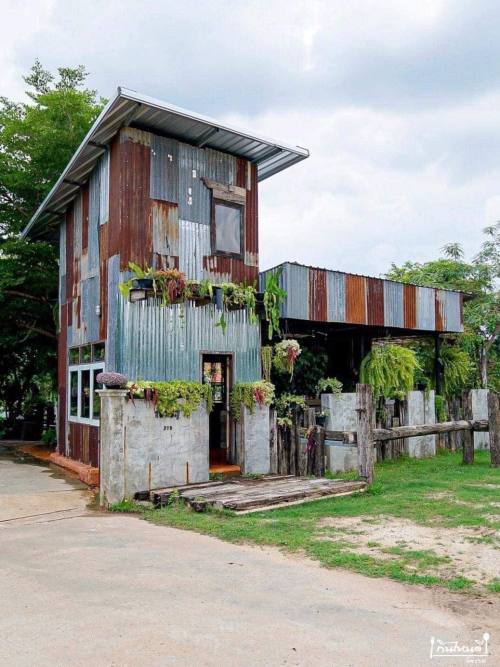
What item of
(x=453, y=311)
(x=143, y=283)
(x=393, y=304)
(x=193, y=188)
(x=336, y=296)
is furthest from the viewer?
(x=453, y=311)

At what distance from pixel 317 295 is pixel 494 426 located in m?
4.90

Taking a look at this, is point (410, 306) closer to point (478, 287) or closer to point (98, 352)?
Result: point (98, 352)

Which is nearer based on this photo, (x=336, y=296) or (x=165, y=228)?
(x=165, y=228)

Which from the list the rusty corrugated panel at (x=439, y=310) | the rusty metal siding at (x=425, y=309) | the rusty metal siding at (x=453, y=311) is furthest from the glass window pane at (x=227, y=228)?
the rusty metal siding at (x=453, y=311)

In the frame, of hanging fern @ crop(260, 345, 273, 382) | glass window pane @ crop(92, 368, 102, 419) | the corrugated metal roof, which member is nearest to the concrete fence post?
glass window pane @ crop(92, 368, 102, 419)

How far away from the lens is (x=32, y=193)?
1730cm

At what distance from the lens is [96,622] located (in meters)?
4.25

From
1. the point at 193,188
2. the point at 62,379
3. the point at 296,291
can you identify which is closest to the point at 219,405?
the point at 296,291

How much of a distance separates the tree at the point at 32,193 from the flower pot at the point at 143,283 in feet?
23.0

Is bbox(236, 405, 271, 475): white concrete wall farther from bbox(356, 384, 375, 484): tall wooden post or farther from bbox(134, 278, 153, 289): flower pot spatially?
bbox(134, 278, 153, 289): flower pot

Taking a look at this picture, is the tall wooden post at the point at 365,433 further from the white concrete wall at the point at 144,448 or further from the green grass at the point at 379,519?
the white concrete wall at the point at 144,448

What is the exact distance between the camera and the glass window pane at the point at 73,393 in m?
13.5

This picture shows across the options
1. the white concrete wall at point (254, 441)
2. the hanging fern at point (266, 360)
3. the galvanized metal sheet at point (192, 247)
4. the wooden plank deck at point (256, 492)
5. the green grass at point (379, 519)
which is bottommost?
the green grass at point (379, 519)

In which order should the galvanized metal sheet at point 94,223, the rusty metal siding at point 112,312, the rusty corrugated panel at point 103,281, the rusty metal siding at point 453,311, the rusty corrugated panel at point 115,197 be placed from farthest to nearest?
the rusty metal siding at point 453,311 < the galvanized metal sheet at point 94,223 < the rusty corrugated panel at point 103,281 < the rusty corrugated panel at point 115,197 < the rusty metal siding at point 112,312
